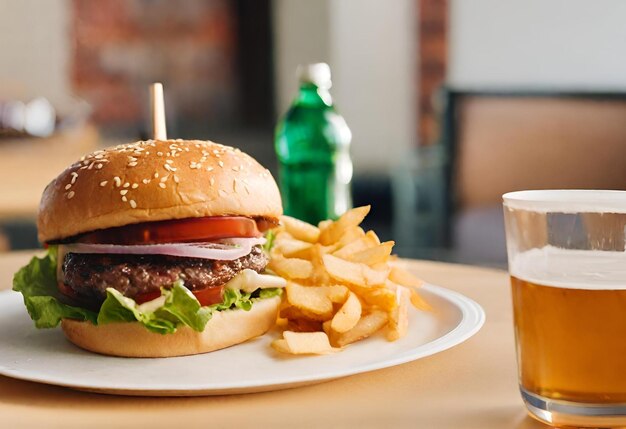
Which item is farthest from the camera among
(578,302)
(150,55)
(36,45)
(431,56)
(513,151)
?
(36,45)

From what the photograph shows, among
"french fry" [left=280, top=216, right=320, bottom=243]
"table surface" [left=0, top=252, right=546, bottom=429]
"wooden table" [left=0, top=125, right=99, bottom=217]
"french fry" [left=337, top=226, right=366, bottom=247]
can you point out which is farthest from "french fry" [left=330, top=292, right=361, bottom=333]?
"wooden table" [left=0, top=125, right=99, bottom=217]

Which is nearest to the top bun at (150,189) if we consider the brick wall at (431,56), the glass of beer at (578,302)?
the glass of beer at (578,302)

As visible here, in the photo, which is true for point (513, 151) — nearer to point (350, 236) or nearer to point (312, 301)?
point (350, 236)

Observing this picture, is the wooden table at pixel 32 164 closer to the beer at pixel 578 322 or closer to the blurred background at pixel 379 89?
the blurred background at pixel 379 89

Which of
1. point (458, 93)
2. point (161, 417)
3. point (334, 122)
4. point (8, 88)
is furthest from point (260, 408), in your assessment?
point (8, 88)

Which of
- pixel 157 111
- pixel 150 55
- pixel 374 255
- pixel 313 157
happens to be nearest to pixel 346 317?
pixel 374 255

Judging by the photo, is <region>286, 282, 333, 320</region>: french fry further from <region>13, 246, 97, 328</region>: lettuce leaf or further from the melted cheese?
<region>13, 246, 97, 328</region>: lettuce leaf

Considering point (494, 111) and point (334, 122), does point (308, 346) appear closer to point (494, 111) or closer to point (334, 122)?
point (334, 122)
